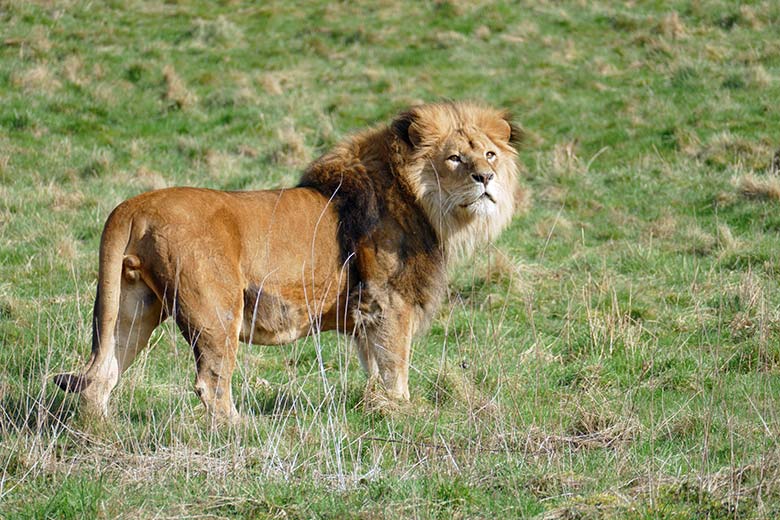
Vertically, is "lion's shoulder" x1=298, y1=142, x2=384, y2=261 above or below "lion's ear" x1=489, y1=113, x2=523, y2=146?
below

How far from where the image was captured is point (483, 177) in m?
6.58

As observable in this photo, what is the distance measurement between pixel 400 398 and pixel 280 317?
2.89 feet

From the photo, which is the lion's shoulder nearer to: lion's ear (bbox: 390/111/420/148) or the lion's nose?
lion's ear (bbox: 390/111/420/148)

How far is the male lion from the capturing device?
18.0 ft

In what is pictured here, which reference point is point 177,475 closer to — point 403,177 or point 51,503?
Answer: point 51,503

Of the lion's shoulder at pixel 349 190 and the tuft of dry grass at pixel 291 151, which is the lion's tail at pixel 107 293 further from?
the tuft of dry grass at pixel 291 151

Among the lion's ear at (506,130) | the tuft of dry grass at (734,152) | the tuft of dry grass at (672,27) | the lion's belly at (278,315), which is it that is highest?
the lion's ear at (506,130)

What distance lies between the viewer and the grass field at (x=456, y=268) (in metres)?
4.56

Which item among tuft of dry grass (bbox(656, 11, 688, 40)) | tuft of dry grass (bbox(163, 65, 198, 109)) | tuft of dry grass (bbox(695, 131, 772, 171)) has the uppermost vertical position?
tuft of dry grass (bbox(656, 11, 688, 40))

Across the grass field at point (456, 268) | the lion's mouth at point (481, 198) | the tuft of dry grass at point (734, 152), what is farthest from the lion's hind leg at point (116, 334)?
the tuft of dry grass at point (734, 152)

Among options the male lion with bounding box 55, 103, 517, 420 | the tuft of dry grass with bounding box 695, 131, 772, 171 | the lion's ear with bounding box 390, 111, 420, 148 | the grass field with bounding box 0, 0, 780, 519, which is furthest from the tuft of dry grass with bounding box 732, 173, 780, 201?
the lion's ear with bounding box 390, 111, 420, 148

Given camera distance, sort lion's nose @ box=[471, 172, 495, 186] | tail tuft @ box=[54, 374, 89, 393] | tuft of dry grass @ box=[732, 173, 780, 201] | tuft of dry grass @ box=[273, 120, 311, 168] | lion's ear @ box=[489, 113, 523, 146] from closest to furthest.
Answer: tail tuft @ box=[54, 374, 89, 393]
lion's nose @ box=[471, 172, 495, 186]
lion's ear @ box=[489, 113, 523, 146]
tuft of dry grass @ box=[732, 173, 780, 201]
tuft of dry grass @ box=[273, 120, 311, 168]

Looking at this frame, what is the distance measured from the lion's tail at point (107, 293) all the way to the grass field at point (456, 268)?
0.24 meters

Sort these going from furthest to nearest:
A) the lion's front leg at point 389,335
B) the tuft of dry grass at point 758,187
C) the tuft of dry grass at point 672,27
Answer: the tuft of dry grass at point 672,27 < the tuft of dry grass at point 758,187 < the lion's front leg at point 389,335
